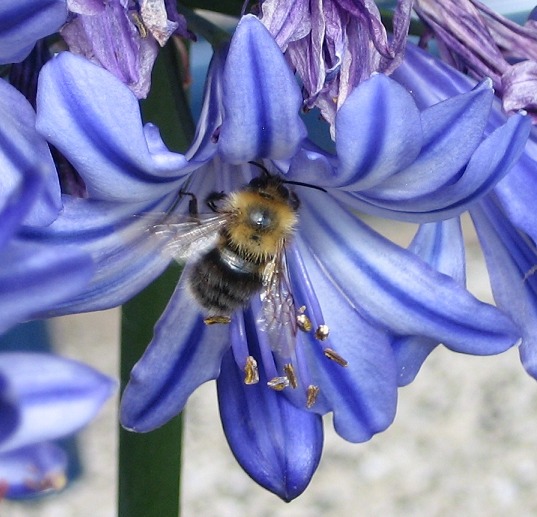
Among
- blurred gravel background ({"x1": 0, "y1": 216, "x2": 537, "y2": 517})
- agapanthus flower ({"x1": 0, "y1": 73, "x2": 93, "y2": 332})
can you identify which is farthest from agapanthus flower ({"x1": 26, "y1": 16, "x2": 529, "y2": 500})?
blurred gravel background ({"x1": 0, "y1": 216, "x2": 537, "y2": 517})

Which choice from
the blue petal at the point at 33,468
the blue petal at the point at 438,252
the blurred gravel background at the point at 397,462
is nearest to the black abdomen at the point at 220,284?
the blue petal at the point at 438,252

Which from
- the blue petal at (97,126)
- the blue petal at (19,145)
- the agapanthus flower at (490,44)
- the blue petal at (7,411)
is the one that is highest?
the agapanthus flower at (490,44)

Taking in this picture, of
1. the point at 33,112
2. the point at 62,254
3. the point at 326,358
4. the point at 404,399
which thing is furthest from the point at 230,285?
the point at 404,399

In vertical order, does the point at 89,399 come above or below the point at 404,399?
above

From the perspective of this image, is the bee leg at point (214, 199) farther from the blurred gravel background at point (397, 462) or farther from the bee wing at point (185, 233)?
the blurred gravel background at point (397, 462)

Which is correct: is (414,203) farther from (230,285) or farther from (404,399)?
(404,399)

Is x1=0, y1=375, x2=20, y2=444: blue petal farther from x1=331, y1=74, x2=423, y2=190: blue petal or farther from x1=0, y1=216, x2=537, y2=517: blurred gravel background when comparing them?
x1=0, y1=216, x2=537, y2=517: blurred gravel background

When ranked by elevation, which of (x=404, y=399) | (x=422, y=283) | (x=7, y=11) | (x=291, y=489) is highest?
(x=7, y=11)
